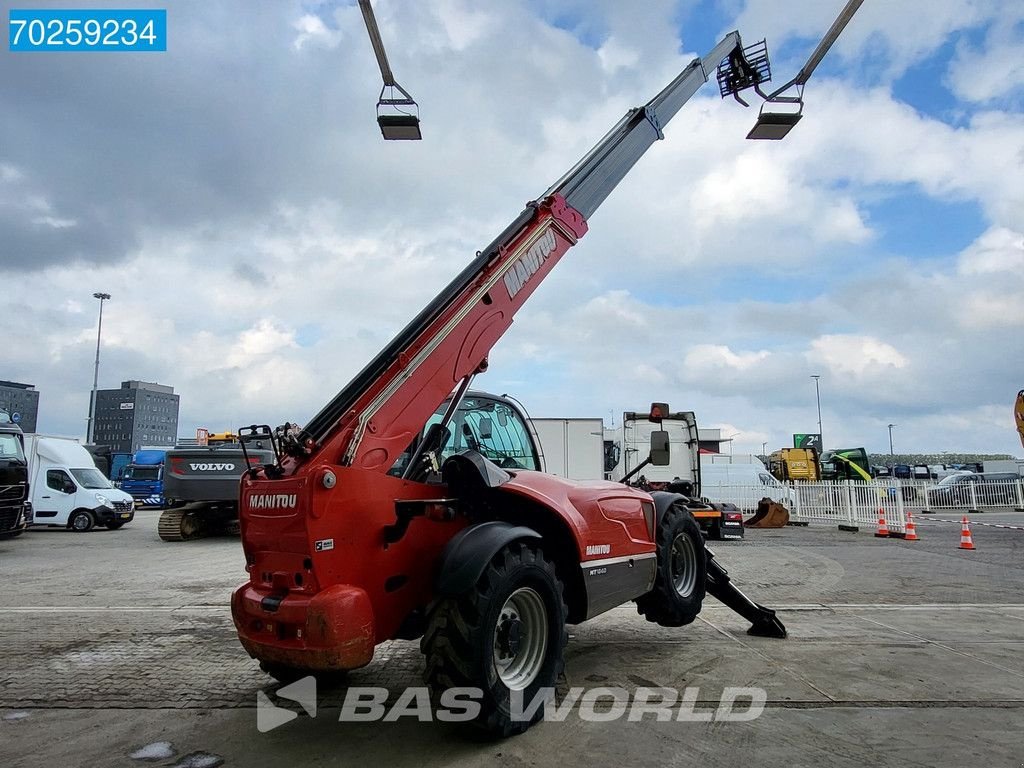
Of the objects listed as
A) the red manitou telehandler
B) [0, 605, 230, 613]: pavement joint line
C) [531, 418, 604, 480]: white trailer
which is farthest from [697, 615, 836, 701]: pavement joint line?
[531, 418, 604, 480]: white trailer

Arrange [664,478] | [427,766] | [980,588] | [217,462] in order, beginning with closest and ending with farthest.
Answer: [427,766] < [980,588] < [217,462] < [664,478]

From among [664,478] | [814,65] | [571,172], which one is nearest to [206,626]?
[571,172]

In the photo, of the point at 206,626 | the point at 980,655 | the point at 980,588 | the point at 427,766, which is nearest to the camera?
the point at 427,766

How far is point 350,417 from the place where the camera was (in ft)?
13.0

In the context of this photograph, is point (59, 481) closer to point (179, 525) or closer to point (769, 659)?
point (179, 525)

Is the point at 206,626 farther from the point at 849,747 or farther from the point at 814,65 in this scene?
the point at 814,65

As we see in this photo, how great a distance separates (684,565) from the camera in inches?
255

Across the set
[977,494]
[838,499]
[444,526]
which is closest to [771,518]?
[838,499]

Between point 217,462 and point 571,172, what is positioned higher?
point 571,172

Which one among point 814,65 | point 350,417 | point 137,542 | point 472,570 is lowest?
point 137,542

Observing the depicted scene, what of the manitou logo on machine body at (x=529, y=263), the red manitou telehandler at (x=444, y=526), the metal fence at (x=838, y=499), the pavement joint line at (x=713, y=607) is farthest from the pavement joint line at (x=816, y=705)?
the metal fence at (x=838, y=499)

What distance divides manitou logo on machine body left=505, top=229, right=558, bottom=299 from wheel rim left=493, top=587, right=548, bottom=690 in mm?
2199

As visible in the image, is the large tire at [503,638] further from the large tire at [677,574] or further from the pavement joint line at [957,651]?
the pavement joint line at [957,651]

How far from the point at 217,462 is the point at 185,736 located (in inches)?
511
